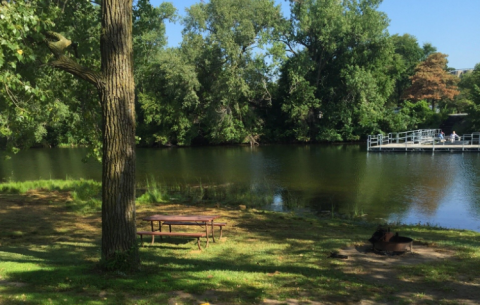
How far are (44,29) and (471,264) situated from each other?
7601 millimetres

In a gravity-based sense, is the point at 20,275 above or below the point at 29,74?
below

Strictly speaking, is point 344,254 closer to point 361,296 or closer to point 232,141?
point 361,296

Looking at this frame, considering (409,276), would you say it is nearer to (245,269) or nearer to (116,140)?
(245,269)

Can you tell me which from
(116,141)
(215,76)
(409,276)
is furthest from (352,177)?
(215,76)

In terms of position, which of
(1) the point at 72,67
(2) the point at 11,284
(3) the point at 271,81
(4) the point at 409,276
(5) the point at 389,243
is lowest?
(4) the point at 409,276

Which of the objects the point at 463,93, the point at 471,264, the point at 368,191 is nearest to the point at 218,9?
the point at 368,191

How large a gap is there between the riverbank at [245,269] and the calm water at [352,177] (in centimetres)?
404

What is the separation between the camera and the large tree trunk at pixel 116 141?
5375 millimetres

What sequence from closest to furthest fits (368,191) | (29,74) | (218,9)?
(29,74) → (368,191) → (218,9)

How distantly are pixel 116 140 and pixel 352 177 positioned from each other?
56.6ft

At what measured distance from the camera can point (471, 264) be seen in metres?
6.27

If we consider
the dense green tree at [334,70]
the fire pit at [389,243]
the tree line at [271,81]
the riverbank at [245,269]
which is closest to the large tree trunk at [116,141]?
the riverbank at [245,269]

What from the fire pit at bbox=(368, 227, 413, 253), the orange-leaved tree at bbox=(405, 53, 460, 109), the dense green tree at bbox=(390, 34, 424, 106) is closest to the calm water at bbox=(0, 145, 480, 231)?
the fire pit at bbox=(368, 227, 413, 253)

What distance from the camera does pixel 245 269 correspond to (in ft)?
19.7
